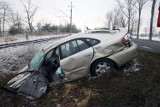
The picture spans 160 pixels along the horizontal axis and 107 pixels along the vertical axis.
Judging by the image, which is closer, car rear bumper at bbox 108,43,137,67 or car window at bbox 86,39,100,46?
car rear bumper at bbox 108,43,137,67

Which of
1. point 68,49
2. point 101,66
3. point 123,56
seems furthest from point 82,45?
point 123,56

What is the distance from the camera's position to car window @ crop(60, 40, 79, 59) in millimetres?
9000

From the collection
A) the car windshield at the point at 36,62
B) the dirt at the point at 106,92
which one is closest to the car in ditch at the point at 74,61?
the car windshield at the point at 36,62

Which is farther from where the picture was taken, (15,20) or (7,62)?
(15,20)

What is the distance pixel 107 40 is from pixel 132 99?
2585 millimetres

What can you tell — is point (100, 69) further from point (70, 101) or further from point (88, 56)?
point (70, 101)

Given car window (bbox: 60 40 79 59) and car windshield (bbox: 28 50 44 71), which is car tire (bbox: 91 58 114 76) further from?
car windshield (bbox: 28 50 44 71)

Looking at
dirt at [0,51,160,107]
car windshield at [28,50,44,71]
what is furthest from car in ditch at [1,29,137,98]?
dirt at [0,51,160,107]

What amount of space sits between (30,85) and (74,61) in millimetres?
1472

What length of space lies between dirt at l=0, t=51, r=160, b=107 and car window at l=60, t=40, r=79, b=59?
0.88 meters

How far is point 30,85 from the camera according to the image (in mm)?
8430

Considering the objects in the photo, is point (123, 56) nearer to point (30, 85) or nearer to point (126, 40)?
point (126, 40)

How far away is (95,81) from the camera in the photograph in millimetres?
8367

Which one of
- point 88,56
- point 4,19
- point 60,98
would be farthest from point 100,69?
point 4,19
